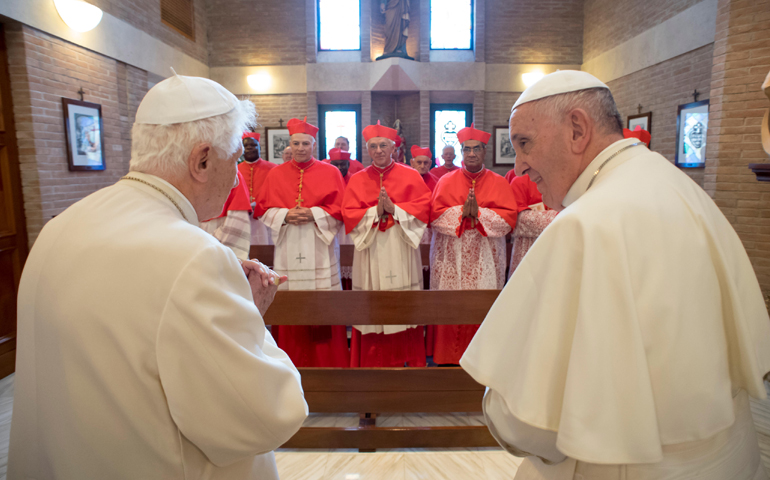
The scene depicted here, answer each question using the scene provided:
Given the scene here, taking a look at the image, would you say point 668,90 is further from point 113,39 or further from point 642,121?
point 113,39

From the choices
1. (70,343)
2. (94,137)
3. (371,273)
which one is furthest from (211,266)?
(94,137)

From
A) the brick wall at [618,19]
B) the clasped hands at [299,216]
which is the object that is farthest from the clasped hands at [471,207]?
the brick wall at [618,19]

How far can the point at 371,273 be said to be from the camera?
175 inches

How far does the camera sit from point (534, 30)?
11.6 m

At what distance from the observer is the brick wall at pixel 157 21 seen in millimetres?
7422

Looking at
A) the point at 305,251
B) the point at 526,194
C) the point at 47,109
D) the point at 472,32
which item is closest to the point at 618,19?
the point at 472,32

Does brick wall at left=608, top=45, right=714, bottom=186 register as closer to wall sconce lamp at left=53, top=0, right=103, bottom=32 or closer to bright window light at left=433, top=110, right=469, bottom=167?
bright window light at left=433, top=110, right=469, bottom=167

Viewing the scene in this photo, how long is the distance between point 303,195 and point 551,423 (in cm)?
406

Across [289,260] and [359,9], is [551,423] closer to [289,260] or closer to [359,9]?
[289,260]

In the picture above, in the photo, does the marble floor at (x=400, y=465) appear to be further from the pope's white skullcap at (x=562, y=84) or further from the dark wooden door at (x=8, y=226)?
the dark wooden door at (x=8, y=226)

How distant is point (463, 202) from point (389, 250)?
94 centimetres

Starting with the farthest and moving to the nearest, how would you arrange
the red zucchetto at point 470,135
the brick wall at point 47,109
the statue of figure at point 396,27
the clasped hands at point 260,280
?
1. the statue of figure at point 396,27
2. the brick wall at point 47,109
3. the red zucchetto at point 470,135
4. the clasped hands at point 260,280

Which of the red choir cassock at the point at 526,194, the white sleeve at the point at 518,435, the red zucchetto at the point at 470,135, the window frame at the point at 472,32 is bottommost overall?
the white sleeve at the point at 518,435

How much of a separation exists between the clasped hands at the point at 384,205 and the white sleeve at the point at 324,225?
55cm
